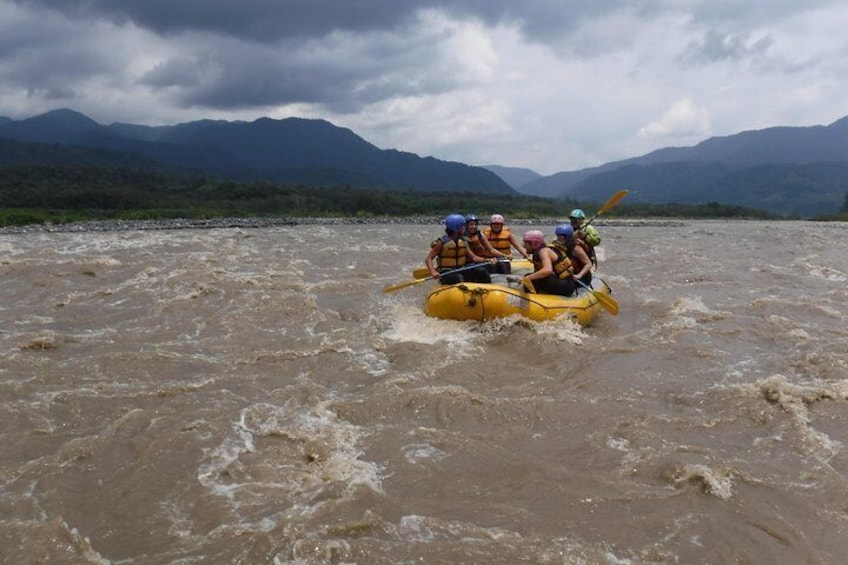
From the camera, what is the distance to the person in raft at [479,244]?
12023mm

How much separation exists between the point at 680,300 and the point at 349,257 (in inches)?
432

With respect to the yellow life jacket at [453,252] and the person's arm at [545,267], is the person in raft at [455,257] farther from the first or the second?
the person's arm at [545,267]

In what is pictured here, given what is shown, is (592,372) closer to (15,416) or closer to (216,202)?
(15,416)

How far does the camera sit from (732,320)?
1109cm

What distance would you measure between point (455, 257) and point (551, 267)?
171 cm

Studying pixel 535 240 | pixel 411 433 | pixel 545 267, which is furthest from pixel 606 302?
Result: pixel 411 433

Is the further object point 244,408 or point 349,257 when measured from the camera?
point 349,257

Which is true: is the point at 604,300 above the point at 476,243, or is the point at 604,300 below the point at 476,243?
below

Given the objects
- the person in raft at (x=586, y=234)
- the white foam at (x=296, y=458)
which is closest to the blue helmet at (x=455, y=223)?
the person in raft at (x=586, y=234)

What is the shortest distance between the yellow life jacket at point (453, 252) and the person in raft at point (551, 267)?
98 centimetres

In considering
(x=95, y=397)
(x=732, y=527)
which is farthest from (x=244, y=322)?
(x=732, y=527)

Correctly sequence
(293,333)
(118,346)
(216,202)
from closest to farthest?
1. (118,346)
2. (293,333)
3. (216,202)

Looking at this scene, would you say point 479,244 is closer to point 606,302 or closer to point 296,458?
point 606,302

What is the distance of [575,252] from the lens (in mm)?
11008
